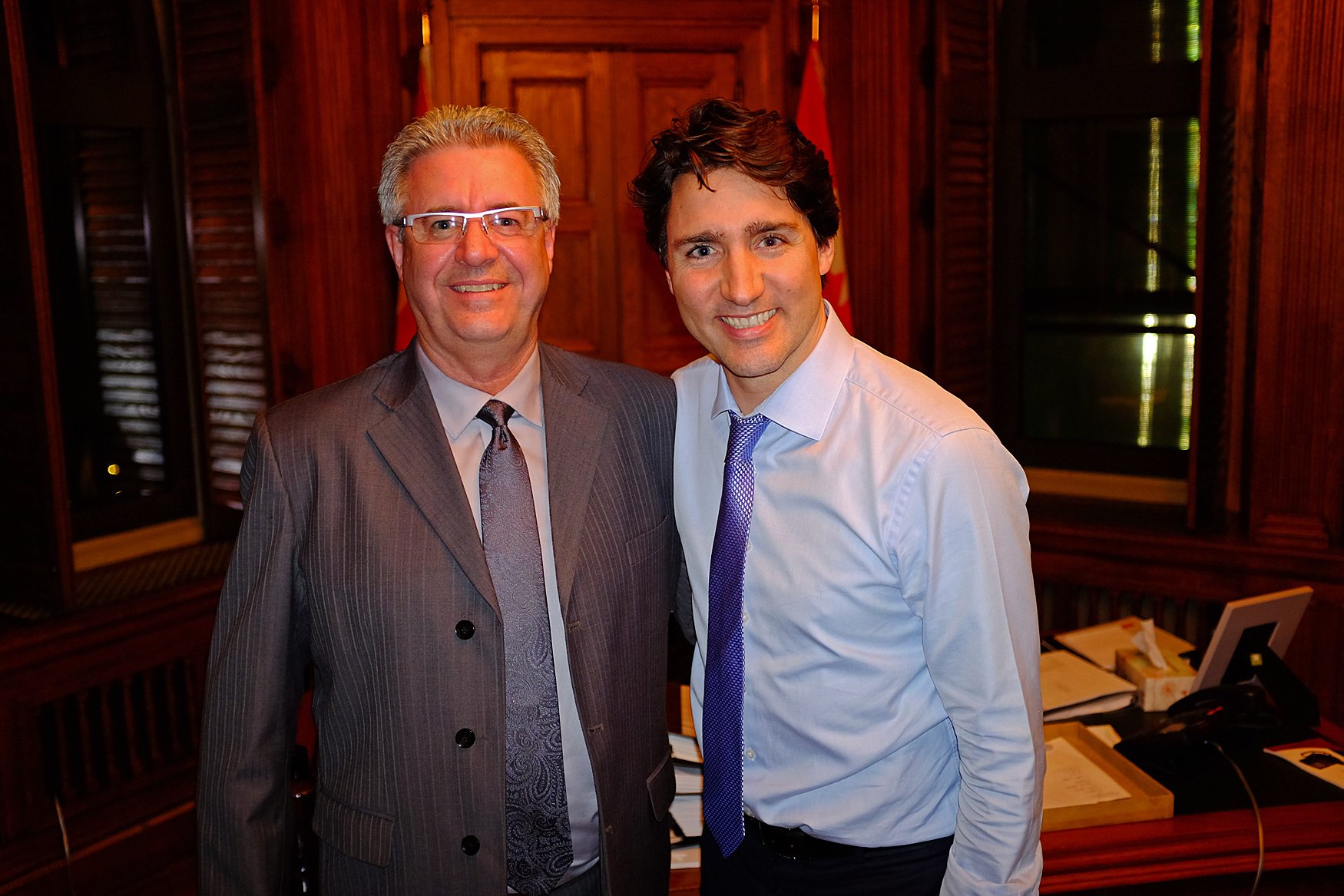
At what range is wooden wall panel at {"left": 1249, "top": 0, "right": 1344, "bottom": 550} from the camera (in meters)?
2.97

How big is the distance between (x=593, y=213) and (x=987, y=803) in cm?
286

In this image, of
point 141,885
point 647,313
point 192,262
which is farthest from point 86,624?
point 647,313

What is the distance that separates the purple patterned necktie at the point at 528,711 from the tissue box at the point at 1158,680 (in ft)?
4.82

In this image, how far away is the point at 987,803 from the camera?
1259 mm

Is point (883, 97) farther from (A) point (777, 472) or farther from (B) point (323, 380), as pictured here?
(A) point (777, 472)

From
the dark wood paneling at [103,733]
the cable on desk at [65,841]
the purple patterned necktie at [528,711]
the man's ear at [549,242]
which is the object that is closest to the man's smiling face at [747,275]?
the man's ear at [549,242]

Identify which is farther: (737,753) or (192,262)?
(192,262)

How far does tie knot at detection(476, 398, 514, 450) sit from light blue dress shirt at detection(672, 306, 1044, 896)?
357mm

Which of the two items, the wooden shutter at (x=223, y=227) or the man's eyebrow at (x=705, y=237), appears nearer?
the man's eyebrow at (x=705, y=237)

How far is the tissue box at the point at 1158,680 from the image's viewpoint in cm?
230

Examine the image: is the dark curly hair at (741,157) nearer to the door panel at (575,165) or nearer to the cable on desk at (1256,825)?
the cable on desk at (1256,825)

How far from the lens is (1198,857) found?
70.6 inches

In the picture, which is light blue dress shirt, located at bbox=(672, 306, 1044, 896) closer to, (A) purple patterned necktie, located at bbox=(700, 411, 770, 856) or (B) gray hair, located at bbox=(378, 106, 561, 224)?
(A) purple patterned necktie, located at bbox=(700, 411, 770, 856)

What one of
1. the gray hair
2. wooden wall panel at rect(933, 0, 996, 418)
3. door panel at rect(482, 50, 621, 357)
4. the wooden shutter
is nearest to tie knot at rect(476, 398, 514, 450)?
the gray hair
